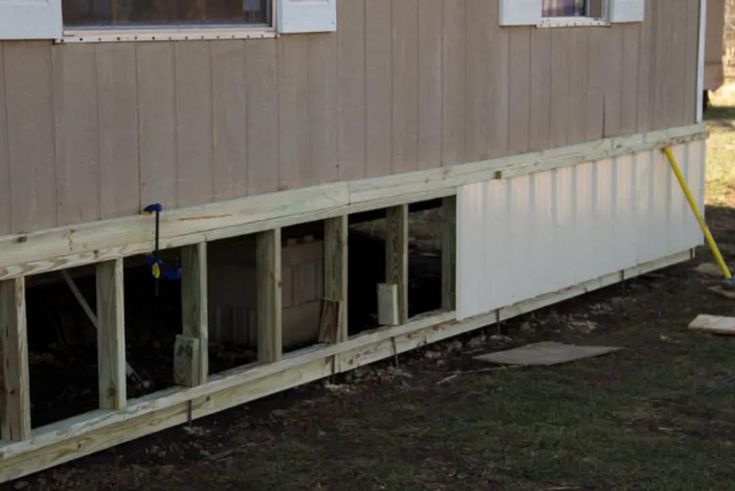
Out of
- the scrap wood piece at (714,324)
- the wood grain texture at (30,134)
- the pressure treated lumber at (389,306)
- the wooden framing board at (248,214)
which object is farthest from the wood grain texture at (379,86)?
the scrap wood piece at (714,324)

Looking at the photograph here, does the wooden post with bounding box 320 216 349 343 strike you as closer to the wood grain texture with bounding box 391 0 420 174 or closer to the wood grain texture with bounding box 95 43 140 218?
the wood grain texture with bounding box 391 0 420 174

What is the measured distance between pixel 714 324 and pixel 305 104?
3.26 meters

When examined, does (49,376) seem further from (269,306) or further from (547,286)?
(547,286)

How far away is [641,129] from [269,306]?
3994 mm

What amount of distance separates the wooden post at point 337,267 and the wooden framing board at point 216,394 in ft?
0.36

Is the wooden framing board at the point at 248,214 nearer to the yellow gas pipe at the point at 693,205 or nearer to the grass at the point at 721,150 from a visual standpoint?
the yellow gas pipe at the point at 693,205

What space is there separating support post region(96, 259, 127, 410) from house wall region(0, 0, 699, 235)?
26 centimetres

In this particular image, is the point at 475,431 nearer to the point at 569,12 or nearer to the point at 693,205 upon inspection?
the point at 569,12

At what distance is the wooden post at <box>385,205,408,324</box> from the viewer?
286 inches

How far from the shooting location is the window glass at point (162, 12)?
207 inches

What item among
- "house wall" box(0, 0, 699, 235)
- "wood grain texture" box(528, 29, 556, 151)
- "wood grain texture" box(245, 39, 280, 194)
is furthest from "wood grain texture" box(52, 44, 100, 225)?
"wood grain texture" box(528, 29, 556, 151)

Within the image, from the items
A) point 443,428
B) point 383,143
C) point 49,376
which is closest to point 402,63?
point 383,143

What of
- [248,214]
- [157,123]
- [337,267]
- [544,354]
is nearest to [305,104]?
[248,214]

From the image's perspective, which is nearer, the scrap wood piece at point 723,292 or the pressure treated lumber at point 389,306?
the pressure treated lumber at point 389,306
